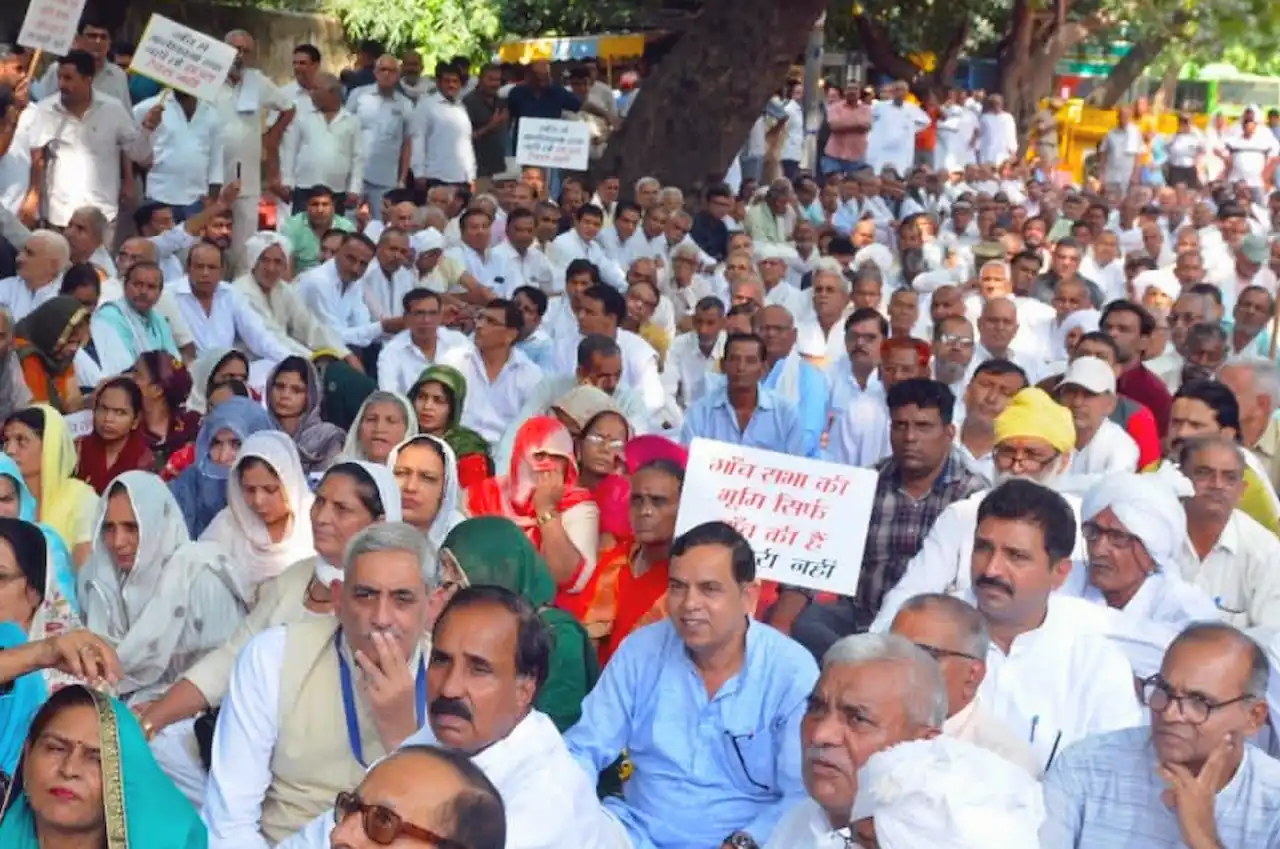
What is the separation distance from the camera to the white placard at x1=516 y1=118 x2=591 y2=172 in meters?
15.4

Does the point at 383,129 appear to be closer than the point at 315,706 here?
No

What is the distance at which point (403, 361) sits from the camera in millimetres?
10289

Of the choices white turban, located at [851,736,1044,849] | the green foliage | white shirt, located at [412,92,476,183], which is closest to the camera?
white turban, located at [851,736,1044,849]

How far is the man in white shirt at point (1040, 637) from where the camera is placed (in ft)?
16.6

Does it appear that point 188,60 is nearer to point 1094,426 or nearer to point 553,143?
point 553,143

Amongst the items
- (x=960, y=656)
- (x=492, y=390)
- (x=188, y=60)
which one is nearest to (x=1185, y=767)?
(x=960, y=656)

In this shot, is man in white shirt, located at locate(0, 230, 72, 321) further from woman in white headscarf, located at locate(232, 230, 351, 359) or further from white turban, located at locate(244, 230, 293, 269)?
white turban, located at locate(244, 230, 293, 269)

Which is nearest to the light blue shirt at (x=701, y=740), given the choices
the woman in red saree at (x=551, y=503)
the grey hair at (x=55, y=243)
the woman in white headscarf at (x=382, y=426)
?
the woman in red saree at (x=551, y=503)

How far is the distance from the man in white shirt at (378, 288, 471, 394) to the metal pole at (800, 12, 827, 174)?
32.1 feet

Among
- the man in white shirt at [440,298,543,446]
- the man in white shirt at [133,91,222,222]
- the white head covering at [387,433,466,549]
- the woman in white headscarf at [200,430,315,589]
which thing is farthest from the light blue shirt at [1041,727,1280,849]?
the man in white shirt at [133,91,222,222]

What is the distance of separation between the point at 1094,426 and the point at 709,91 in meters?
9.21

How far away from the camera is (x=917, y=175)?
70.8 feet

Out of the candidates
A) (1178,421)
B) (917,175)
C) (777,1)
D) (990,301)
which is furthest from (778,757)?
(917,175)

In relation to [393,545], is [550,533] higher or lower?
lower
